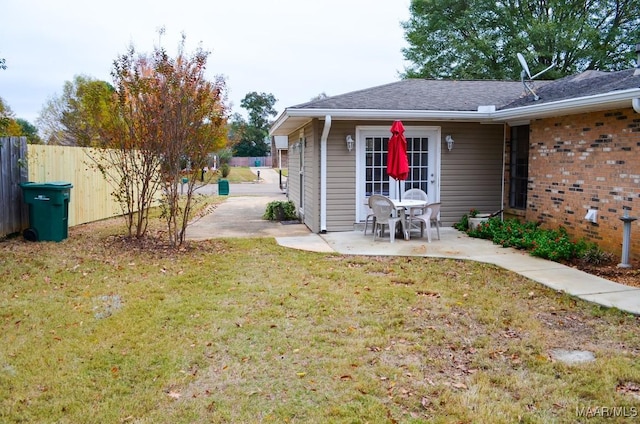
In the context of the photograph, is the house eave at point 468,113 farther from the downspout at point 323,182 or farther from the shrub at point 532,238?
the shrub at point 532,238

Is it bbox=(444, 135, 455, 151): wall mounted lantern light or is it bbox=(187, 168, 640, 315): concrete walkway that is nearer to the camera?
bbox=(187, 168, 640, 315): concrete walkway

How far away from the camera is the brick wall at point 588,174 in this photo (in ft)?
22.7

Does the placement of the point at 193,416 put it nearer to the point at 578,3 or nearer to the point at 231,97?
the point at 231,97

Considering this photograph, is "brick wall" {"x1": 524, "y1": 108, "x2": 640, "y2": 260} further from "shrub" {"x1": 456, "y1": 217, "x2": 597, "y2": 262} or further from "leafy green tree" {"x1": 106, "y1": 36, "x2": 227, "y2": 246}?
"leafy green tree" {"x1": 106, "y1": 36, "x2": 227, "y2": 246}

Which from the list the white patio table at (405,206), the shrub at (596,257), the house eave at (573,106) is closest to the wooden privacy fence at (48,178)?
the white patio table at (405,206)

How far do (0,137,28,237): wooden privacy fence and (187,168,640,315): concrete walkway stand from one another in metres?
2.99

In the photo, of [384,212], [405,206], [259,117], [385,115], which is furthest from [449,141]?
[259,117]

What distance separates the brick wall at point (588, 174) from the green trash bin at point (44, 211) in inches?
332

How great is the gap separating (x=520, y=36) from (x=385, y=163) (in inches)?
717

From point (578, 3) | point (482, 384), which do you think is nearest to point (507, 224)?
point (482, 384)

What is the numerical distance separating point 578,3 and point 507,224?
810 inches

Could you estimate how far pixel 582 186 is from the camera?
782 cm

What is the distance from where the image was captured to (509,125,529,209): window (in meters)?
9.77

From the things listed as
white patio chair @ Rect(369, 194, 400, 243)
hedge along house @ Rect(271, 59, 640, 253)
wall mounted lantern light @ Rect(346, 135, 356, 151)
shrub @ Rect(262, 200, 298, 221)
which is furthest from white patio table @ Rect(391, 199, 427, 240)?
shrub @ Rect(262, 200, 298, 221)
